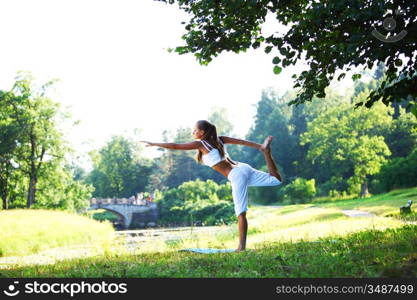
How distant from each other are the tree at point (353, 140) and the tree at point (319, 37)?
28.7m

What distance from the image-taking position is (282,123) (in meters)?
59.0

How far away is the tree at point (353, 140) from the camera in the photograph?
33.7 metres

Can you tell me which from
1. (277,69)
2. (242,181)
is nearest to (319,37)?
(277,69)

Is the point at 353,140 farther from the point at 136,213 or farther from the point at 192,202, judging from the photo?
the point at 136,213

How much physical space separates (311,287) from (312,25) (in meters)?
3.95

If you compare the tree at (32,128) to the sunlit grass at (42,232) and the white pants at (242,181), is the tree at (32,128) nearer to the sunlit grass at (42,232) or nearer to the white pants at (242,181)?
→ the sunlit grass at (42,232)

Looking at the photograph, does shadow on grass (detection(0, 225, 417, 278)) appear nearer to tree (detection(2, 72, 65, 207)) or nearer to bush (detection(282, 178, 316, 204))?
tree (detection(2, 72, 65, 207))

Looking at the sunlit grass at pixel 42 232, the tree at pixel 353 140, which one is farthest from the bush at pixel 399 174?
the sunlit grass at pixel 42 232

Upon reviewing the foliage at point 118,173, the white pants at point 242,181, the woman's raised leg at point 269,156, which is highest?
the foliage at point 118,173

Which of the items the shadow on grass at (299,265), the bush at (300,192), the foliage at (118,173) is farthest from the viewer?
the foliage at (118,173)

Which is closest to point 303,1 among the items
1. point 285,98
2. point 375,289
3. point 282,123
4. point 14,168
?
point 375,289

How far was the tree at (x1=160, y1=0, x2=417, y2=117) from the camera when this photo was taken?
→ 534 cm

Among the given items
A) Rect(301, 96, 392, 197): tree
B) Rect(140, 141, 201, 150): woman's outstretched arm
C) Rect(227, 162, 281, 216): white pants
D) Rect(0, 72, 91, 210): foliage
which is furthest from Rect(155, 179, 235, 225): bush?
Rect(140, 141, 201, 150): woman's outstretched arm

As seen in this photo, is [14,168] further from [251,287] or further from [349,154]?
[251,287]
